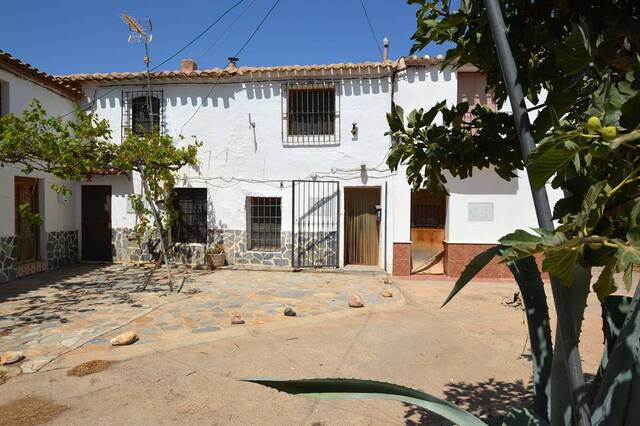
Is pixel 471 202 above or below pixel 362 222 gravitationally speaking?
above

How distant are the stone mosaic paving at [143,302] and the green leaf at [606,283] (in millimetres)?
5090

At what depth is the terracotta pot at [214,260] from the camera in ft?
33.6

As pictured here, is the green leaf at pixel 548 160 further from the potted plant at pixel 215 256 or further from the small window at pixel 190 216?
the small window at pixel 190 216

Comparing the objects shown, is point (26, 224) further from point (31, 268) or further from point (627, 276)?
point (627, 276)

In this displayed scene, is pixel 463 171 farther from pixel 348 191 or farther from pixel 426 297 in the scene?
pixel 348 191

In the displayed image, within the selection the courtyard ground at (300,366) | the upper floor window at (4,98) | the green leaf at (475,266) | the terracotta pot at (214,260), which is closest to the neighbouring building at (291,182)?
the terracotta pot at (214,260)

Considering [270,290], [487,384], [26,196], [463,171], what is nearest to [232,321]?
[270,290]

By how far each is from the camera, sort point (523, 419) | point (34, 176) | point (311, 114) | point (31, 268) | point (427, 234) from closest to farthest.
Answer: point (523, 419), point (31, 268), point (34, 176), point (427, 234), point (311, 114)

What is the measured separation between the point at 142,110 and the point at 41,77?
2272 millimetres

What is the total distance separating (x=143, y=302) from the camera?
6.82 meters

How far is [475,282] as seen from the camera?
923cm

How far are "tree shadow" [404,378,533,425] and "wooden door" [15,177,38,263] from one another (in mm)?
8946

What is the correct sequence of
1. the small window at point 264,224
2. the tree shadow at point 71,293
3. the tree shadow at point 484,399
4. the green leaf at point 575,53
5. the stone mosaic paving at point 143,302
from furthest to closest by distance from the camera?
the small window at point 264,224
the tree shadow at point 71,293
the stone mosaic paving at point 143,302
the tree shadow at point 484,399
the green leaf at point 575,53

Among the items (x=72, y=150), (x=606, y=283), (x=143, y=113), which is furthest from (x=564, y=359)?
(x=143, y=113)
